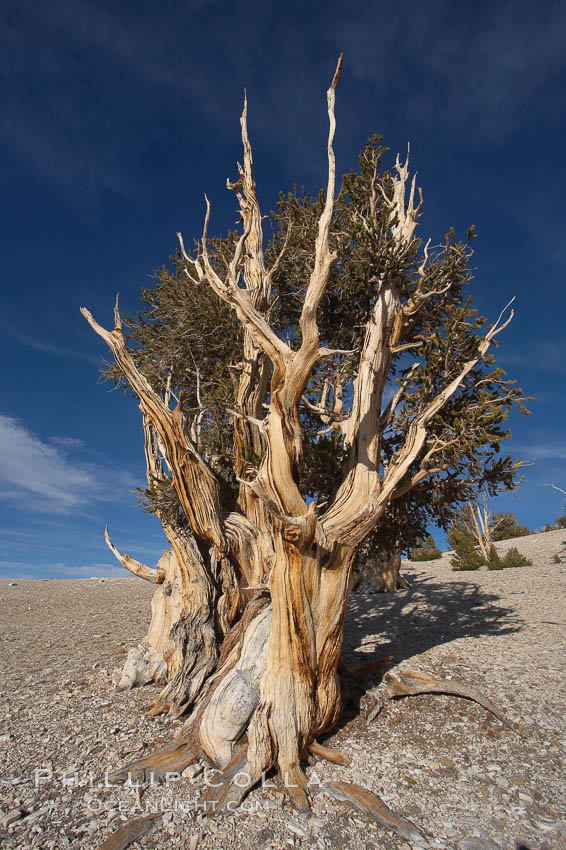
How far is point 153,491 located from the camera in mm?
6898

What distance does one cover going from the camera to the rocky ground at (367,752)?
11.6ft

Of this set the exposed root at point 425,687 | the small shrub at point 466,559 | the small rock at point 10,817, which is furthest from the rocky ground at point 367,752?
the small shrub at point 466,559

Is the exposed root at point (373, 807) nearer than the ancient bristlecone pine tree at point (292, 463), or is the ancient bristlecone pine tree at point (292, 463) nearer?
the exposed root at point (373, 807)

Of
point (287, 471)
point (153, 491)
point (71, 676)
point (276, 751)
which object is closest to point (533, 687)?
point (276, 751)

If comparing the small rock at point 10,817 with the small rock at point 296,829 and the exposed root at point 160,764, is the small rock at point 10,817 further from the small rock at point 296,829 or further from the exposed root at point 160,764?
the small rock at point 296,829

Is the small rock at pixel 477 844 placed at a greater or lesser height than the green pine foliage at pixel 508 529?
lesser

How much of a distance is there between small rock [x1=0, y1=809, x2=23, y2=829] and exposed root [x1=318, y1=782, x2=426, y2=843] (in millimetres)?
2510

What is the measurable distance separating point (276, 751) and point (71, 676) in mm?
4187

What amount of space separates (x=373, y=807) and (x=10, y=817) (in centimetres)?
293

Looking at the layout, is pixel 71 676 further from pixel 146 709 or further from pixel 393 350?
pixel 393 350

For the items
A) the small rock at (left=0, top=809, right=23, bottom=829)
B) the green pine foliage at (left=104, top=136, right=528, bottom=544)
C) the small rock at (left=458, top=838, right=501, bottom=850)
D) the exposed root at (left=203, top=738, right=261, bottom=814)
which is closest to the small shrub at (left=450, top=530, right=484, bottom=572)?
the green pine foliage at (left=104, top=136, right=528, bottom=544)

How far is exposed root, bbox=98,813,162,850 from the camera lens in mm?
3371

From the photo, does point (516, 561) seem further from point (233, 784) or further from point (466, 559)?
point (233, 784)

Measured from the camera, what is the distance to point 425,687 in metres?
5.71
